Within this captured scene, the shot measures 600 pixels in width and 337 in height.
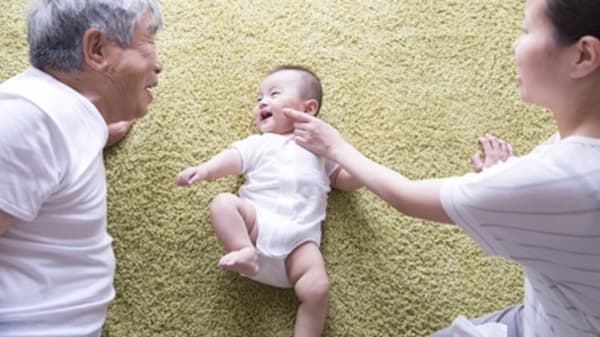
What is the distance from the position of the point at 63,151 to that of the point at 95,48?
0.18 meters

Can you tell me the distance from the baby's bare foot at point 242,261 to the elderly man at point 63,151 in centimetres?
25

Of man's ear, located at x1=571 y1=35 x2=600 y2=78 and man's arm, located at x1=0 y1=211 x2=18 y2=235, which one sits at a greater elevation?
man's ear, located at x1=571 y1=35 x2=600 y2=78

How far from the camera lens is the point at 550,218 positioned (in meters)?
0.81

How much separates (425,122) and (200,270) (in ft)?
2.20

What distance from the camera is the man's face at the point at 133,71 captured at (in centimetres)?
98

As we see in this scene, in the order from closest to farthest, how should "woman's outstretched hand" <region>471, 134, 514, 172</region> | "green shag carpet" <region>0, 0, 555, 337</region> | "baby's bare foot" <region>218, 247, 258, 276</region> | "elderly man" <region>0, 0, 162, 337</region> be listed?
"elderly man" <region>0, 0, 162, 337</region> → "baby's bare foot" <region>218, 247, 258, 276</region> → "green shag carpet" <region>0, 0, 555, 337</region> → "woman's outstretched hand" <region>471, 134, 514, 172</region>

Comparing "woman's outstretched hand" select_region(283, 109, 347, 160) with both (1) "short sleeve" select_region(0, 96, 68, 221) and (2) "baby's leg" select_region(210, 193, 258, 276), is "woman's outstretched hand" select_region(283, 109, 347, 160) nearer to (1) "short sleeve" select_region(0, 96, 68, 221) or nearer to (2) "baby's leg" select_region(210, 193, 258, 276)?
(2) "baby's leg" select_region(210, 193, 258, 276)

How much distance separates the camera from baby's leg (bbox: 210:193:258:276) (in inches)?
46.3

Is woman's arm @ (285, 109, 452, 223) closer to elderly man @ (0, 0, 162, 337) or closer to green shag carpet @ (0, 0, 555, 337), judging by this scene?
green shag carpet @ (0, 0, 555, 337)

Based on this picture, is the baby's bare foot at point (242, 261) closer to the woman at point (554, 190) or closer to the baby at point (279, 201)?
the baby at point (279, 201)

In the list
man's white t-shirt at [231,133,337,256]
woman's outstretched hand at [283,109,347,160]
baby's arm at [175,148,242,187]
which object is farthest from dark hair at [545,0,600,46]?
baby's arm at [175,148,242,187]

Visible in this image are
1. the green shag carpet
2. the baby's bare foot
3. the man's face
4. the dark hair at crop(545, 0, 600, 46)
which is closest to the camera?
the dark hair at crop(545, 0, 600, 46)

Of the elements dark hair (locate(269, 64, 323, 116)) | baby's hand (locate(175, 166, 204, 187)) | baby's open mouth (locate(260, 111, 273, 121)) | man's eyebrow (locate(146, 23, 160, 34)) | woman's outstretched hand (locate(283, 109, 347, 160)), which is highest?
man's eyebrow (locate(146, 23, 160, 34))

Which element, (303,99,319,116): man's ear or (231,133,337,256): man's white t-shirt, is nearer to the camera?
(231,133,337,256): man's white t-shirt
